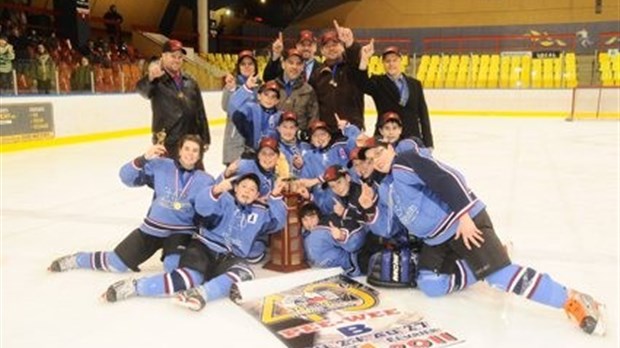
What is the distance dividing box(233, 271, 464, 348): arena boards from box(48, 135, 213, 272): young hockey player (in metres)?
0.52

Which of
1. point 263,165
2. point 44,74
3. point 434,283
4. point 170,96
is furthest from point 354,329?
point 44,74

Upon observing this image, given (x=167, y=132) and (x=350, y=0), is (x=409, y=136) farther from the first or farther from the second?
(x=350, y=0)

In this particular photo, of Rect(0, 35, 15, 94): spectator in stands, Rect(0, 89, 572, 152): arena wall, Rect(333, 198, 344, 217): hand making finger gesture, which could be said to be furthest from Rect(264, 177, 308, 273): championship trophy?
Rect(0, 35, 15, 94): spectator in stands

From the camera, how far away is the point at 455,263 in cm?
279

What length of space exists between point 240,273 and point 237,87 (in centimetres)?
143

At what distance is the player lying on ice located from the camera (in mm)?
2803

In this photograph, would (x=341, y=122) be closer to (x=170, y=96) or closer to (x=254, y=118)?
(x=254, y=118)

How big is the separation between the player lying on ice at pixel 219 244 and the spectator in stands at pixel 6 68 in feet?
21.2

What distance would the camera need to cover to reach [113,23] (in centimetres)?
1772

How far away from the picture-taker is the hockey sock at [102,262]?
3.21 metres

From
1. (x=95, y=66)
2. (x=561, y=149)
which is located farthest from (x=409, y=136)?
(x=95, y=66)

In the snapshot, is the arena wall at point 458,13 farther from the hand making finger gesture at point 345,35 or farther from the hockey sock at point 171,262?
the hockey sock at point 171,262

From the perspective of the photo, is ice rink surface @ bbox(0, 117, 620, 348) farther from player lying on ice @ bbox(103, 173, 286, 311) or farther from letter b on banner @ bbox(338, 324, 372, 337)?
letter b on banner @ bbox(338, 324, 372, 337)

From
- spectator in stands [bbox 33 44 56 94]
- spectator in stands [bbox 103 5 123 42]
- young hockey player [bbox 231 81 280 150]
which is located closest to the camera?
young hockey player [bbox 231 81 280 150]
